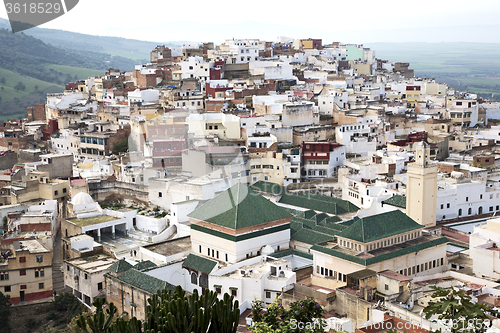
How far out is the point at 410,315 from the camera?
55.7 ft

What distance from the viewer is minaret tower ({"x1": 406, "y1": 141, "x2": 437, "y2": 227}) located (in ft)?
84.6

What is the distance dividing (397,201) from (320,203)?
11.4 ft

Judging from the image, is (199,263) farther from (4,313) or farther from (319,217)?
(4,313)

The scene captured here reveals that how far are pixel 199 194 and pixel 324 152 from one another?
8.49 m

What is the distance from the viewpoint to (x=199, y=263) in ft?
73.3

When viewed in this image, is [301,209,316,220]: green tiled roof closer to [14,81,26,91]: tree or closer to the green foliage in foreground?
the green foliage in foreground

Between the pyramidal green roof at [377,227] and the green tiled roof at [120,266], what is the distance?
24.7ft

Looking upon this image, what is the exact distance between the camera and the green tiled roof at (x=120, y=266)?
73.3 feet

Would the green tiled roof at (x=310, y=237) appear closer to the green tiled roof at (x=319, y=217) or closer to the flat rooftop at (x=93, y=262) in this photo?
the green tiled roof at (x=319, y=217)

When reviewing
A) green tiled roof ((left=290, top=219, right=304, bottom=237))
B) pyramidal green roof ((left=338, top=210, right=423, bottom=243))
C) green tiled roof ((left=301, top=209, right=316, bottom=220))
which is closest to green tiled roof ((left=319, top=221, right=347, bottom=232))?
green tiled roof ((left=290, top=219, right=304, bottom=237))

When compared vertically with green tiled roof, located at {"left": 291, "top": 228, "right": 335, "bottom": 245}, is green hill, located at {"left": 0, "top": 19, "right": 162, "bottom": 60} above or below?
above

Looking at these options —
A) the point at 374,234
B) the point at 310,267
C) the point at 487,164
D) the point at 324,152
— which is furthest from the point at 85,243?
the point at 487,164

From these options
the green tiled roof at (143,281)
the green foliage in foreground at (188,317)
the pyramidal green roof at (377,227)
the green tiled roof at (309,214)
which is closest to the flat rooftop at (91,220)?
the green tiled roof at (143,281)

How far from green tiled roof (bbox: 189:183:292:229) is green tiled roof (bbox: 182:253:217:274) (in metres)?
1.36
